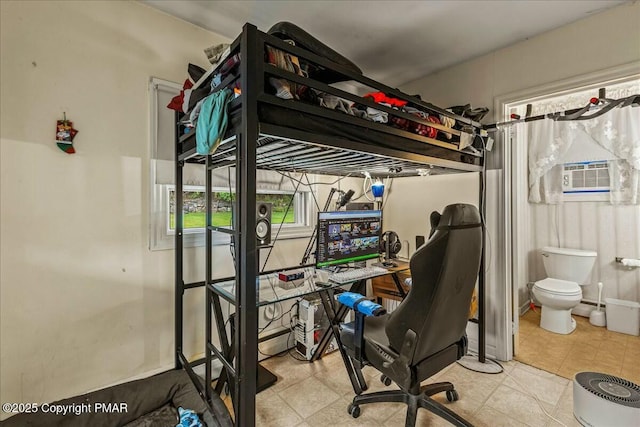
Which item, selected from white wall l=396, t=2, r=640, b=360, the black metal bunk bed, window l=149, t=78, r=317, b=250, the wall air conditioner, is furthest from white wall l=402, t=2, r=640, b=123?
window l=149, t=78, r=317, b=250

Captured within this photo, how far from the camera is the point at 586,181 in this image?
3279 mm

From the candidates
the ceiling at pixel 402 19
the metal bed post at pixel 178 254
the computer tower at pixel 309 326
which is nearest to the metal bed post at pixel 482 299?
the ceiling at pixel 402 19

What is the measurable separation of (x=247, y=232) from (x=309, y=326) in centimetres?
154

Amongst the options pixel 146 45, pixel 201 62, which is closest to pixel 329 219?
pixel 201 62

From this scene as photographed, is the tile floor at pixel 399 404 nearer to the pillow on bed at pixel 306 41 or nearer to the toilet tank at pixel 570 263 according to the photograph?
the toilet tank at pixel 570 263

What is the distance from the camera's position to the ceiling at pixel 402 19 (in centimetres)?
190

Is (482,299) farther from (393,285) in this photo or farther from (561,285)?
(561,285)

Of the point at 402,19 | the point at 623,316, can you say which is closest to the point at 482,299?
the point at 623,316

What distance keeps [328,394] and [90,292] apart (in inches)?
64.2

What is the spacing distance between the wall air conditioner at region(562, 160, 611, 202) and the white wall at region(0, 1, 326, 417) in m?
4.06

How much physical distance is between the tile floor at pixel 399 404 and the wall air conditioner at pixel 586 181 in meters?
2.15

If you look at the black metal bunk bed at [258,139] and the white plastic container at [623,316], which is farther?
the white plastic container at [623,316]

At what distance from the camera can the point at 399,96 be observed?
169 cm

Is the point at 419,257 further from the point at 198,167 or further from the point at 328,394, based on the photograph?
the point at 198,167
